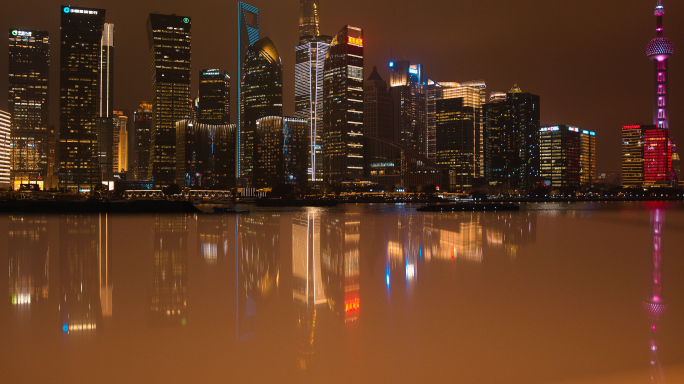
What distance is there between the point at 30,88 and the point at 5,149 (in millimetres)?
35735

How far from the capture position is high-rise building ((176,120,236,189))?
17575cm

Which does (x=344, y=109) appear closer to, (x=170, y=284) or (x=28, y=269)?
(x=28, y=269)

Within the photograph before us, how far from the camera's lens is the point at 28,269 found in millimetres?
12961

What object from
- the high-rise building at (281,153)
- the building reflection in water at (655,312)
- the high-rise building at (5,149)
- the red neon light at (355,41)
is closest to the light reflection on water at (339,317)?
the building reflection in water at (655,312)

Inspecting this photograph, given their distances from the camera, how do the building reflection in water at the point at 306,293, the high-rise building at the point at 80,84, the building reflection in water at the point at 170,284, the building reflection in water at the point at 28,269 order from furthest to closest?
the high-rise building at the point at 80,84 < the building reflection in water at the point at 28,269 < the building reflection in water at the point at 170,284 < the building reflection in water at the point at 306,293

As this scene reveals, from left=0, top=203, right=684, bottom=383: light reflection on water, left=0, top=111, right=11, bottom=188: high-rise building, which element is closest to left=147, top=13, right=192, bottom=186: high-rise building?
left=0, top=111, right=11, bottom=188: high-rise building

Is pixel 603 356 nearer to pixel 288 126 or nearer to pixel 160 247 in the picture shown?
pixel 160 247

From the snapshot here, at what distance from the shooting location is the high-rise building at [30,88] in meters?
175

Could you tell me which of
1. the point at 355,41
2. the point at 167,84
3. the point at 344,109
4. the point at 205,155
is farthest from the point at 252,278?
the point at 167,84

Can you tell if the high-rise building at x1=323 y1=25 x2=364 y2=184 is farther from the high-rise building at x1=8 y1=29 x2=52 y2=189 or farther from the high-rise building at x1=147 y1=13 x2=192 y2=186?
the high-rise building at x1=8 y1=29 x2=52 y2=189

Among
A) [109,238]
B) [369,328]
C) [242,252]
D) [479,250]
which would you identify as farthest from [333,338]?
[109,238]

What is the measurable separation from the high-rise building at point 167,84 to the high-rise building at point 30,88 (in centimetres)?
3647

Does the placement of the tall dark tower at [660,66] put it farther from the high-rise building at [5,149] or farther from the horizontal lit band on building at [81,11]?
the high-rise building at [5,149]

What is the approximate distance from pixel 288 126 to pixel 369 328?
528 feet
